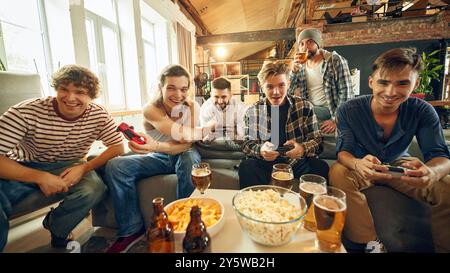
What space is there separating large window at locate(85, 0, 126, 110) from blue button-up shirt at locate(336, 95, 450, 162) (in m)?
2.73

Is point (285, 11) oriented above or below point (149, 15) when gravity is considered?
above

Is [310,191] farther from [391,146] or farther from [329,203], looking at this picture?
[391,146]

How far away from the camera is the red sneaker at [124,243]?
1.30 metres

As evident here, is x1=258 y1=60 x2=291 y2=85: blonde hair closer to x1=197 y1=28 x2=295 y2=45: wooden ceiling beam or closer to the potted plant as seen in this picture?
x1=197 y1=28 x2=295 y2=45: wooden ceiling beam

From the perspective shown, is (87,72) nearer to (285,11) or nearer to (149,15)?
(149,15)

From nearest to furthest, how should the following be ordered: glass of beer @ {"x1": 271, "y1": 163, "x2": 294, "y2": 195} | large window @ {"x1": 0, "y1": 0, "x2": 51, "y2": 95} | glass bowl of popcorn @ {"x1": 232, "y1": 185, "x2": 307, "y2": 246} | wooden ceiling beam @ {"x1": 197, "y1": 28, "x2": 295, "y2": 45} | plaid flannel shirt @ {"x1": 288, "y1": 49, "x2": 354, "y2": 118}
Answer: glass bowl of popcorn @ {"x1": 232, "y1": 185, "x2": 307, "y2": 246} → glass of beer @ {"x1": 271, "y1": 163, "x2": 294, "y2": 195} → large window @ {"x1": 0, "y1": 0, "x2": 51, "y2": 95} → plaid flannel shirt @ {"x1": 288, "y1": 49, "x2": 354, "y2": 118} → wooden ceiling beam @ {"x1": 197, "y1": 28, "x2": 295, "y2": 45}

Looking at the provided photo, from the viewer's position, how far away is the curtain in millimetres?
4421

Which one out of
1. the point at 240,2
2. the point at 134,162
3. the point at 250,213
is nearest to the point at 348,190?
the point at 250,213

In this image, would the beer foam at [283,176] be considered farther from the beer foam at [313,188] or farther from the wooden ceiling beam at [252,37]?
the wooden ceiling beam at [252,37]

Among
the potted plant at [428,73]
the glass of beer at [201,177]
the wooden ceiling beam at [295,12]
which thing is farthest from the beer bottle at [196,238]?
the wooden ceiling beam at [295,12]

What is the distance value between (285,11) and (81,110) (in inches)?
277

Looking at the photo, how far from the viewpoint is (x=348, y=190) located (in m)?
1.11

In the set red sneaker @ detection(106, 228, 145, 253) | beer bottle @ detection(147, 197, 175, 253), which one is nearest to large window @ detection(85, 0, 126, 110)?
red sneaker @ detection(106, 228, 145, 253)

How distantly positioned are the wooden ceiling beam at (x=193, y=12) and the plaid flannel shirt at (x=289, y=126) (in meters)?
3.93
